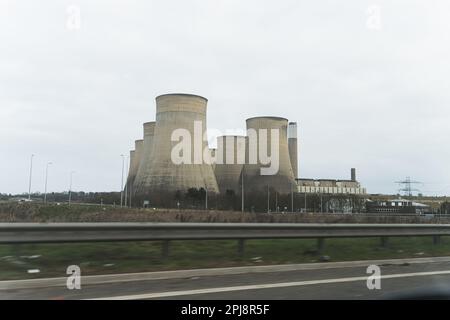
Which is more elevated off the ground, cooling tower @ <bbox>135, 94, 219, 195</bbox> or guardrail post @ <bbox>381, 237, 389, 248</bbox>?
cooling tower @ <bbox>135, 94, 219, 195</bbox>

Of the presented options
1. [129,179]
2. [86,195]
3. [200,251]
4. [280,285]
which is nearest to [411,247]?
[200,251]

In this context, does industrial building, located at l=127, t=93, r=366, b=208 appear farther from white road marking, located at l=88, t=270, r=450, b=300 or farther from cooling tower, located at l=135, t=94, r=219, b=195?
white road marking, located at l=88, t=270, r=450, b=300

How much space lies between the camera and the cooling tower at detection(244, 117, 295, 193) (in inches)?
1956

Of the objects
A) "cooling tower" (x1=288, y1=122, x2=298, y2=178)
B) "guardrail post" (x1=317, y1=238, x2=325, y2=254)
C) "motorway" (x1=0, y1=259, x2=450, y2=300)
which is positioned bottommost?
"motorway" (x1=0, y1=259, x2=450, y2=300)

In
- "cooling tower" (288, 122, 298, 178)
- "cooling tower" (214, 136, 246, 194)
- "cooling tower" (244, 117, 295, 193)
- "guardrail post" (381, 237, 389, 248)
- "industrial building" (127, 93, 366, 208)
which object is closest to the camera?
"guardrail post" (381, 237, 389, 248)

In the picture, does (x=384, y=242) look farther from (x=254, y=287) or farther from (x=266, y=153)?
(x=266, y=153)

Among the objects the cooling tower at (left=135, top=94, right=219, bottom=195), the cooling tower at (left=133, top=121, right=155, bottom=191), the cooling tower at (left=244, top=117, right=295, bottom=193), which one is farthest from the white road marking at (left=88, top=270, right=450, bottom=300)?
the cooling tower at (left=244, top=117, right=295, bottom=193)

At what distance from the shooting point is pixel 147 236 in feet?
25.1

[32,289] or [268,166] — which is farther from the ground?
[268,166]

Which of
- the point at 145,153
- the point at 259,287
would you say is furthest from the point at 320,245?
the point at 145,153

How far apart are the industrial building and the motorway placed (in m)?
33.2

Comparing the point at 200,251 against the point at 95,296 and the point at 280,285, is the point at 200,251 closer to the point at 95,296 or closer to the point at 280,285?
the point at 280,285

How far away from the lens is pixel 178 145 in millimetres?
40719

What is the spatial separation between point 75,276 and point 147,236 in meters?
1.63
